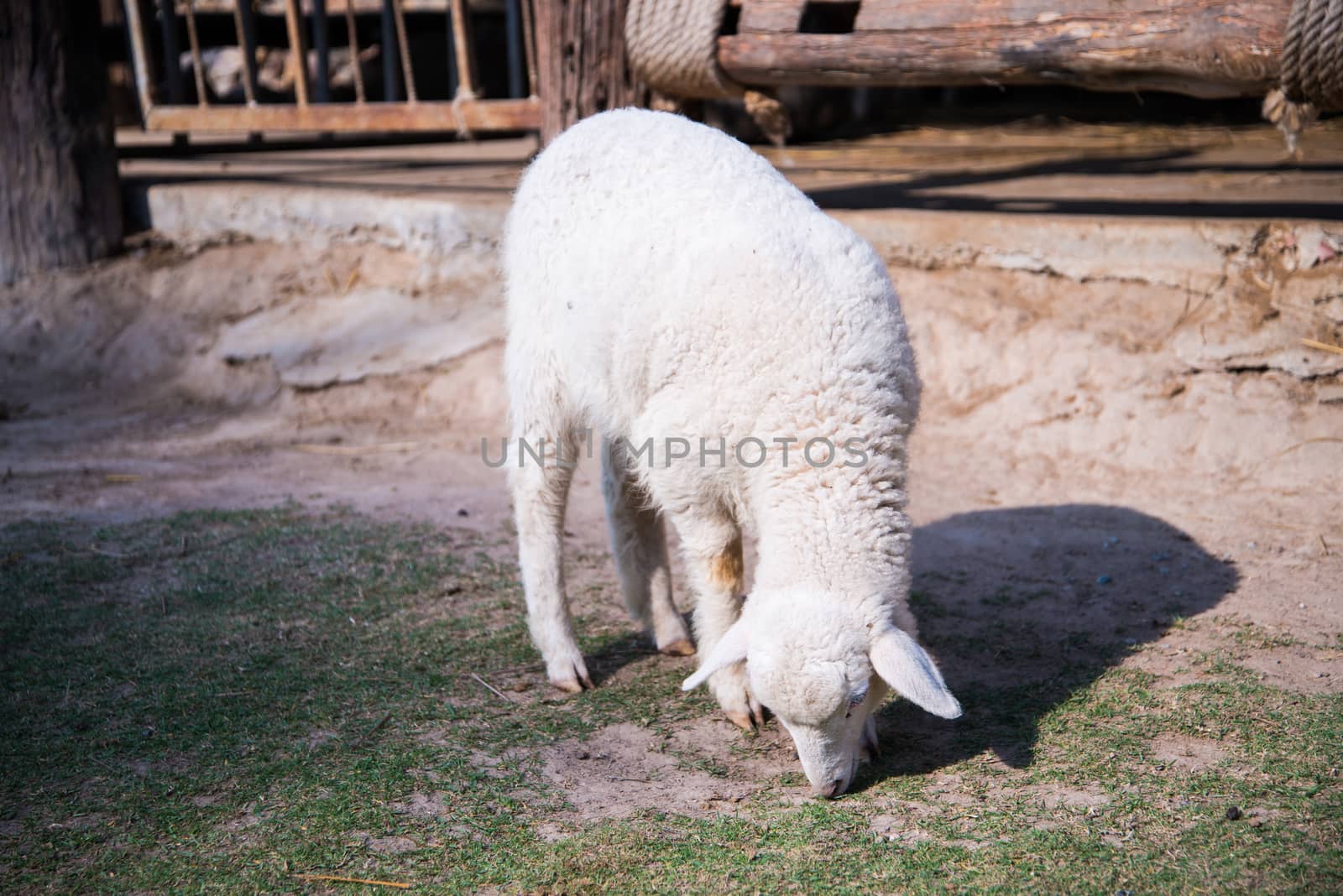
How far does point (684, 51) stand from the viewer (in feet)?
17.7

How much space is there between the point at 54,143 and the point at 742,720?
19.6 feet

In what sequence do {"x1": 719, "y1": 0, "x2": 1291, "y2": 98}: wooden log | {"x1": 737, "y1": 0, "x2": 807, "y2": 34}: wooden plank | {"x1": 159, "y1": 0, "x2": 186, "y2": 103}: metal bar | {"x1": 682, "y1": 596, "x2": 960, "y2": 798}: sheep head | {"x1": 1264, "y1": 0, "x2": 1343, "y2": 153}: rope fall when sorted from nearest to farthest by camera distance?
{"x1": 682, "y1": 596, "x2": 960, "y2": 798}: sheep head < {"x1": 1264, "y1": 0, "x2": 1343, "y2": 153}: rope < {"x1": 719, "y1": 0, "x2": 1291, "y2": 98}: wooden log < {"x1": 737, "y1": 0, "x2": 807, "y2": 34}: wooden plank < {"x1": 159, "y1": 0, "x2": 186, "y2": 103}: metal bar

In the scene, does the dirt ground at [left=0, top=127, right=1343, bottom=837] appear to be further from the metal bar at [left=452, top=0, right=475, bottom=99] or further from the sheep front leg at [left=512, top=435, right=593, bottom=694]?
the metal bar at [left=452, top=0, right=475, bottom=99]

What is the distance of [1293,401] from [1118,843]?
2.86 metres

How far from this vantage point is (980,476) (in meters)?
5.13

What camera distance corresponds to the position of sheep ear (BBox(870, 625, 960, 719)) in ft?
8.61

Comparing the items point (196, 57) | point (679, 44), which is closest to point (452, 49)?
point (196, 57)

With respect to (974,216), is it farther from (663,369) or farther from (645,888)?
(645,888)

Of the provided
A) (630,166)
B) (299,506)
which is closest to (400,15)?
(299,506)

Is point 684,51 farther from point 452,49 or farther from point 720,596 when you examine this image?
point 452,49

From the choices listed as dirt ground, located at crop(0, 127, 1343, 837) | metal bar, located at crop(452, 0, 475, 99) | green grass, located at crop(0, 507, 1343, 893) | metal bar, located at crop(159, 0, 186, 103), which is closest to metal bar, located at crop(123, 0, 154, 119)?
metal bar, located at crop(159, 0, 186, 103)

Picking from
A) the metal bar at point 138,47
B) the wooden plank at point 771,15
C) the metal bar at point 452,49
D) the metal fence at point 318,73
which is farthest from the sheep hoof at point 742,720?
the metal bar at point 138,47

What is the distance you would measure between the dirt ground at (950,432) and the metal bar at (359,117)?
0.88 metres

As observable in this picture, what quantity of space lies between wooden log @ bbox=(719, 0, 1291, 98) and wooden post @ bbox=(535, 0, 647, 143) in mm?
558
